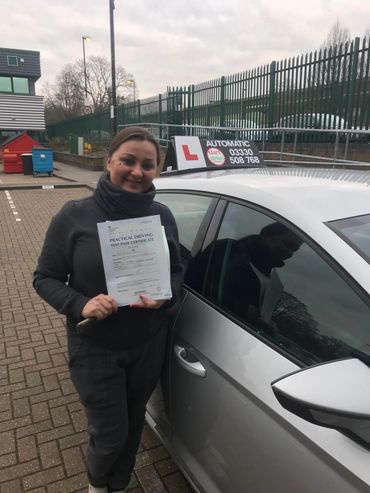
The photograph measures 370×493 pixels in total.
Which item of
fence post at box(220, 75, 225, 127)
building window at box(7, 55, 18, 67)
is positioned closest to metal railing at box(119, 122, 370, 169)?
fence post at box(220, 75, 225, 127)

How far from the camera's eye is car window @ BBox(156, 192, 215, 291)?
2.12m

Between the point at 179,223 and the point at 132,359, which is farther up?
the point at 179,223

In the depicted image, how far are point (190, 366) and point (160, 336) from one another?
20 centimetres

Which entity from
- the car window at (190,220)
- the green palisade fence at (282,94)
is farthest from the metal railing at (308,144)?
the car window at (190,220)

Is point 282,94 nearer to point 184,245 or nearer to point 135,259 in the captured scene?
point 184,245

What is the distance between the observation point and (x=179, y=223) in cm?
249

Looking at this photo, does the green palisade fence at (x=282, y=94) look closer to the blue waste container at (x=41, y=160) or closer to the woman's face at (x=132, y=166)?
the blue waste container at (x=41, y=160)

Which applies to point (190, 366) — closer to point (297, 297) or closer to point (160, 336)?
point (160, 336)

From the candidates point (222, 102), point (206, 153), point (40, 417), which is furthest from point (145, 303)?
point (222, 102)

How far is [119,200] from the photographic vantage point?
70.2 inches

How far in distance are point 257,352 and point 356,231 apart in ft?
1.83

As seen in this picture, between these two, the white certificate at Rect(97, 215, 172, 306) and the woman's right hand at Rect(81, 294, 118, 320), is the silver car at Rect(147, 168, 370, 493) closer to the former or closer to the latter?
the white certificate at Rect(97, 215, 172, 306)

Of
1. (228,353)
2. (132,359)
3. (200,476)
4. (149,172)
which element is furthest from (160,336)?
(149,172)

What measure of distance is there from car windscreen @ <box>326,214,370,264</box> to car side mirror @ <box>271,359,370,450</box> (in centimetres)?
41
